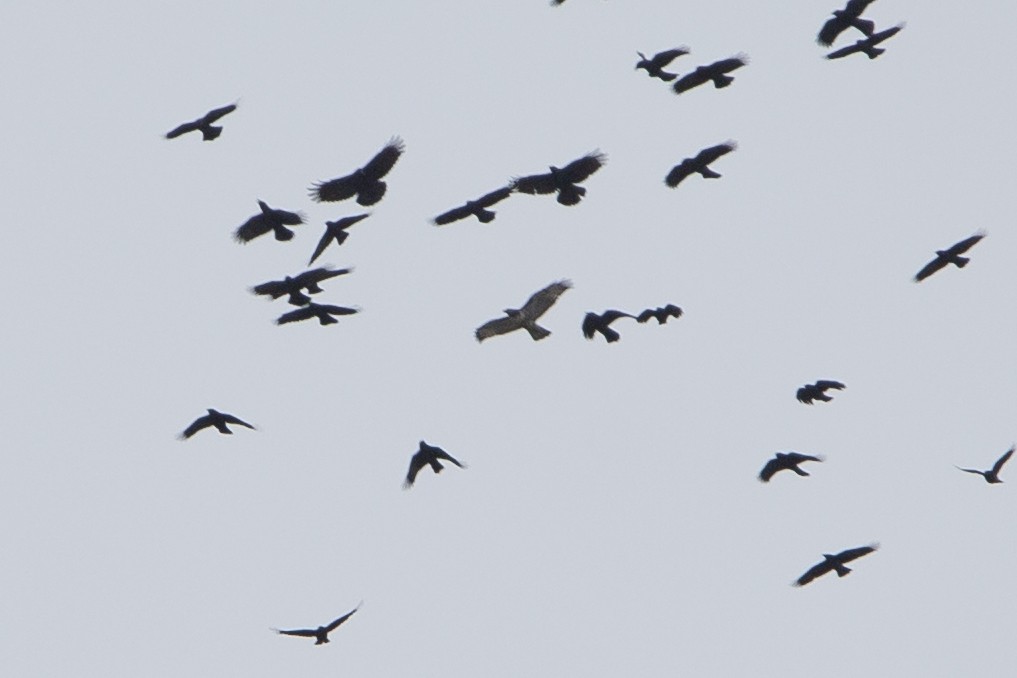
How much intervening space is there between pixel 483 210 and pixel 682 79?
437 centimetres

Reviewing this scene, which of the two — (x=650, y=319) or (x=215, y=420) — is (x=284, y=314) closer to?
(x=215, y=420)

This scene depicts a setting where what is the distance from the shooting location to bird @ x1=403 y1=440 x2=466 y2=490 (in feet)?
122

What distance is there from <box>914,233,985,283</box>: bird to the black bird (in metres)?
4.51

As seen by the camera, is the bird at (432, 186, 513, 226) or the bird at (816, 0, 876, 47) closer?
the bird at (432, 186, 513, 226)

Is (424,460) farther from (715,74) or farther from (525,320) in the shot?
(715,74)

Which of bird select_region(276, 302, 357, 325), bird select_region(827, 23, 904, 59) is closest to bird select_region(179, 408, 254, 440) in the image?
bird select_region(276, 302, 357, 325)

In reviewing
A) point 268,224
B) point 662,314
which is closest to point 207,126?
point 268,224

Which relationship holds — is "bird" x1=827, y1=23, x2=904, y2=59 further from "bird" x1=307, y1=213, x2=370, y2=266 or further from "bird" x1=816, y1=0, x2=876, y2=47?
"bird" x1=307, y1=213, x2=370, y2=266

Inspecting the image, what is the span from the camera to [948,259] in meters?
41.0

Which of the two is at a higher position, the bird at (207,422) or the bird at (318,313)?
the bird at (318,313)

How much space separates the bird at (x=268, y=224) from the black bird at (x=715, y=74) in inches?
265

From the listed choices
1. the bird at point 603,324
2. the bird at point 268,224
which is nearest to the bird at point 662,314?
the bird at point 603,324

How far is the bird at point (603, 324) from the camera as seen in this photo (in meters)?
38.8

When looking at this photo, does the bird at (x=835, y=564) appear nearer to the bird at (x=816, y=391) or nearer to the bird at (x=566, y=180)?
the bird at (x=816, y=391)
